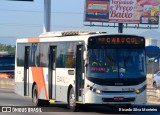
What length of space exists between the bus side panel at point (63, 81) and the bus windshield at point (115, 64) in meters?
1.33

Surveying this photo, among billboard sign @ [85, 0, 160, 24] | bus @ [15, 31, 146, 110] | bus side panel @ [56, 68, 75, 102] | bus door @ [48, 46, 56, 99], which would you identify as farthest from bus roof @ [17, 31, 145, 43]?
billboard sign @ [85, 0, 160, 24]

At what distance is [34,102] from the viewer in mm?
28547

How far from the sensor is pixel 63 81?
25.2 metres

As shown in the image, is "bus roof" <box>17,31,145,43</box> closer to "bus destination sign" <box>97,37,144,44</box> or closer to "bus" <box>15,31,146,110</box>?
"bus" <box>15,31,146,110</box>

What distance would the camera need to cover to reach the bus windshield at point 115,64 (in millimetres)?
23188

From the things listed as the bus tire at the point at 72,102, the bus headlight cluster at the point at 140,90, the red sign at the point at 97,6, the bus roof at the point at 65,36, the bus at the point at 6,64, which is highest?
the bus roof at the point at 65,36

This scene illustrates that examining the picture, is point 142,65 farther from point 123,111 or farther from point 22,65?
point 22,65

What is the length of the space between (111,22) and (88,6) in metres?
3.91

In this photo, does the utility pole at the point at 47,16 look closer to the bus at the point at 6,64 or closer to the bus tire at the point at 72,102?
the bus tire at the point at 72,102

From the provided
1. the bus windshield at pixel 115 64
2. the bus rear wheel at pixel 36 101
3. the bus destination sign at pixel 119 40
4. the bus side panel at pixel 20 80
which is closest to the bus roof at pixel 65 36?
the bus destination sign at pixel 119 40

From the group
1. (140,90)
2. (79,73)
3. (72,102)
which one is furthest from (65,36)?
(140,90)

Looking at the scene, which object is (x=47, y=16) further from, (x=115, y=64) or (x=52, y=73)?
(x=115, y=64)

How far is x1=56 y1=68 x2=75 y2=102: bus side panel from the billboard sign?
185ft

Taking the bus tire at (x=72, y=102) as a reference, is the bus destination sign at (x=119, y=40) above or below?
above
